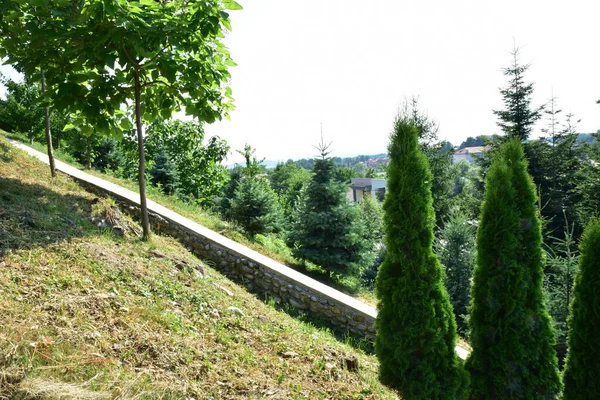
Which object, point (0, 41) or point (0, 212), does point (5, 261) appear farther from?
point (0, 41)

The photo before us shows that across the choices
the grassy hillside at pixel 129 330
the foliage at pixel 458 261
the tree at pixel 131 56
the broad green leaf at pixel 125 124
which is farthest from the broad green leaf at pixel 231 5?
the foliage at pixel 458 261

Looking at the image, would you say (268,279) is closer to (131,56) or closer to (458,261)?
(131,56)

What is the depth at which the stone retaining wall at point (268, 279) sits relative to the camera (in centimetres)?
600

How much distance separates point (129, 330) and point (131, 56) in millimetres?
3206

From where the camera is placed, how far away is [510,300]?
14.5 ft

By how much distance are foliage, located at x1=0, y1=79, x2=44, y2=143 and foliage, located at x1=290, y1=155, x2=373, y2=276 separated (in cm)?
1012

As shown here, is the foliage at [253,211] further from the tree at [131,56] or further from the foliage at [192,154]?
the foliage at [192,154]

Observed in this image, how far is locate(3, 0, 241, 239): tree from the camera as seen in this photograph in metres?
4.08

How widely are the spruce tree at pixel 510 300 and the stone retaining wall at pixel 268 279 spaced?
168 cm

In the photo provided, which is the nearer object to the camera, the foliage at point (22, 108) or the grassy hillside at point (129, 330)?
the grassy hillside at point (129, 330)

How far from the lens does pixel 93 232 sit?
4.96m

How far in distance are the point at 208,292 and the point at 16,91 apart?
13571 millimetres

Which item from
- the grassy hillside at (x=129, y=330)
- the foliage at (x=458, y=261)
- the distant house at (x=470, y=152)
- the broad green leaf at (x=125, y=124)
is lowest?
the foliage at (x=458, y=261)

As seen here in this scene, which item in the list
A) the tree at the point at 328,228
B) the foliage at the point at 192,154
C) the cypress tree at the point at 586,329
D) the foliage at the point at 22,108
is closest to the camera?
the cypress tree at the point at 586,329
